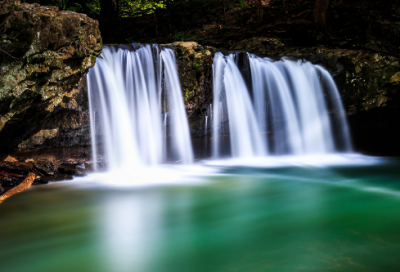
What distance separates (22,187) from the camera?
6.04 meters

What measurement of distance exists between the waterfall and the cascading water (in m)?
1.28

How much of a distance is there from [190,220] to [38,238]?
6.08ft

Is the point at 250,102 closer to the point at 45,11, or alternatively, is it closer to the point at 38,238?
the point at 45,11

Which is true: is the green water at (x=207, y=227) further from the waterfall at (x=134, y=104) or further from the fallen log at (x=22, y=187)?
the waterfall at (x=134, y=104)

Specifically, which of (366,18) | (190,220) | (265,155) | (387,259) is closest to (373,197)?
(387,259)

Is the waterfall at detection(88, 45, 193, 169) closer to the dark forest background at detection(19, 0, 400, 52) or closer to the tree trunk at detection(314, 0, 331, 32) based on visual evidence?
the dark forest background at detection(19, 0, 400, 52)

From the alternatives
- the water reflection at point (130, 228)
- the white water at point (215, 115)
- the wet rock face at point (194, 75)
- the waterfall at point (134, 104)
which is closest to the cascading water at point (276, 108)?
the white water at point (215, 115)

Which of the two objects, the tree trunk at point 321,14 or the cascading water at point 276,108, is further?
the tree trunk at point 321,14

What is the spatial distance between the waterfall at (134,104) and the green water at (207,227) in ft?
6.42

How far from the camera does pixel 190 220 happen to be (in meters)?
4.71

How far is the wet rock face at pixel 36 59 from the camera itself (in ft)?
17.2

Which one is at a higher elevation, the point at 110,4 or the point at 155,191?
the point at 110,4

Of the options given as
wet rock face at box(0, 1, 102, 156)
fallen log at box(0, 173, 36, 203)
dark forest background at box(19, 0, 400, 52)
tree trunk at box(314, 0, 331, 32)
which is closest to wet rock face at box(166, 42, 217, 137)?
wet rock face at box(0, 1, 102, 156)

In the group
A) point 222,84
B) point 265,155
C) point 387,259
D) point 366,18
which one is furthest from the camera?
point 366,18
